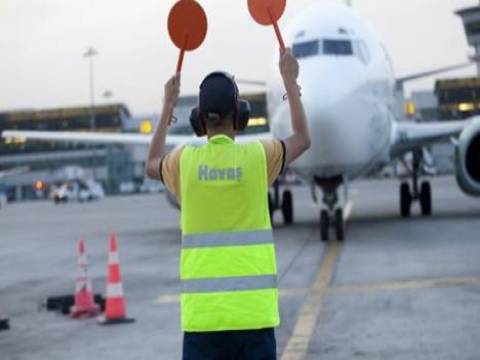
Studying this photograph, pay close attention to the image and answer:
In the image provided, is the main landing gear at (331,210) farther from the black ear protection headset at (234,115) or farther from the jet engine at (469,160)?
the black ear protection headset at (234,115)

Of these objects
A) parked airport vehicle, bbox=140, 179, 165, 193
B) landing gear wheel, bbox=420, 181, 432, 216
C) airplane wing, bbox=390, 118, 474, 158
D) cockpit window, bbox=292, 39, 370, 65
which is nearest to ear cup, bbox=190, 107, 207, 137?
cockpit window, bbox=292, 39, 370, 65

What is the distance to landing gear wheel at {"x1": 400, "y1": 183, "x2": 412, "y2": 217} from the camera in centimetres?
2312

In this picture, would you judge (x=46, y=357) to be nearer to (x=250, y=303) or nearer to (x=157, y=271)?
(x=250, y=303)

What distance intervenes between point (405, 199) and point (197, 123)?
19.5 metres

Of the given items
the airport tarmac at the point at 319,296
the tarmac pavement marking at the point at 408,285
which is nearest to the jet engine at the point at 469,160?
the airport tarmac at the point at 319,296

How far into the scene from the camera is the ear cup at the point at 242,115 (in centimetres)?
412

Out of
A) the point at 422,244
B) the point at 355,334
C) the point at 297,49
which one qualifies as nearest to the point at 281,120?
the point at 297,49

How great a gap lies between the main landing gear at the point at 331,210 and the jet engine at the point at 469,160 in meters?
3.11

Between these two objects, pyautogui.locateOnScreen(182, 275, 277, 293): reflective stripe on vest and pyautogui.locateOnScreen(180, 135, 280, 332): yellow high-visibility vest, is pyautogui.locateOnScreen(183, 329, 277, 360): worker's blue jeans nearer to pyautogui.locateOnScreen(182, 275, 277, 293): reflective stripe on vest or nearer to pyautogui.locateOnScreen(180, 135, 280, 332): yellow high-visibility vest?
pyautogui.locateOnScreen(180, 135, 280, 332): yellow high-visibility vest

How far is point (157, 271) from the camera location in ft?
47.6

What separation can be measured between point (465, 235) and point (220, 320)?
14113mm

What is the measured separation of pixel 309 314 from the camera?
965 centimetres

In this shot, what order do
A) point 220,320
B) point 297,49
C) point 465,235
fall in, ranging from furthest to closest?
point 297,49
point 465,235
point 220,320

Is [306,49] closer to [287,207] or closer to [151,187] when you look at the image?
[287,207]
